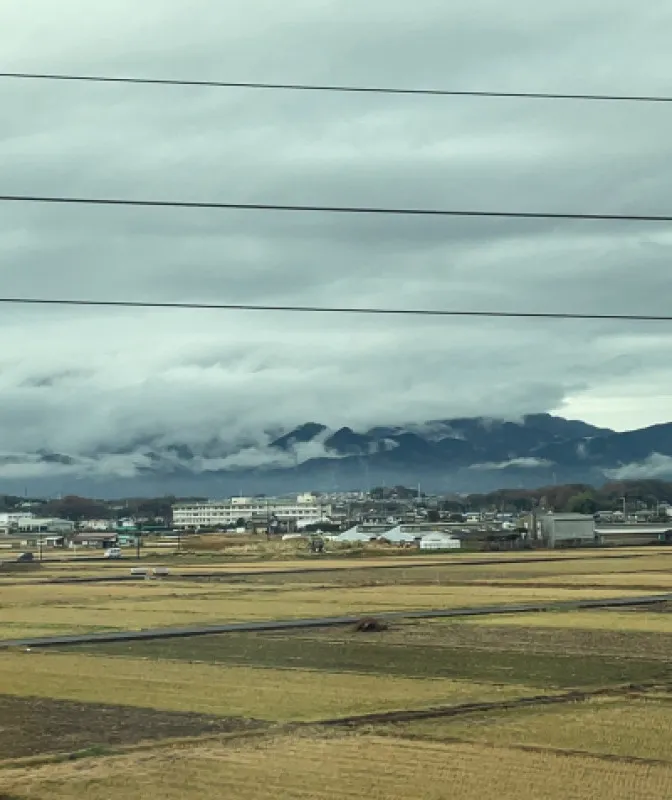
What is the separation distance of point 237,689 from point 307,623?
716 inches

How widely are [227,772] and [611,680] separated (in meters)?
12.8

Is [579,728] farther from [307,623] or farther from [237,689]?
[307,623]

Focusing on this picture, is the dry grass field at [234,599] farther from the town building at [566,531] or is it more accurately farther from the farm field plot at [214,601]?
the town building at [566,531]

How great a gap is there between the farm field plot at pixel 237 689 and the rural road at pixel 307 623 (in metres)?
6.94

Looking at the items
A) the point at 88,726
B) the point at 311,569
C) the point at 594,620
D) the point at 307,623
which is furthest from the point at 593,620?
the point at 311,569

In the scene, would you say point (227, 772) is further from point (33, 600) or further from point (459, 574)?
point (459, 574)

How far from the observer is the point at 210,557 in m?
132

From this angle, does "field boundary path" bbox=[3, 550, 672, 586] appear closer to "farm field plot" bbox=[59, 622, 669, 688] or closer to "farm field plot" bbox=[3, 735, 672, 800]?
"farm field plot" bbox=[59, 622, 669, 688]

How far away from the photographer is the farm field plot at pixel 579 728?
856 inches

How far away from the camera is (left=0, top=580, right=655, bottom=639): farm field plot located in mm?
52000

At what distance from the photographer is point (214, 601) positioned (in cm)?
6353

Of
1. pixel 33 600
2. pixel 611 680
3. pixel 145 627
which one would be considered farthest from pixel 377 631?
pixel 33 600

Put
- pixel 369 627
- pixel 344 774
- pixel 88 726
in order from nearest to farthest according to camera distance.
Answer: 1. pixel 344 774
2. pixel 88 726
3. pixel 369 627

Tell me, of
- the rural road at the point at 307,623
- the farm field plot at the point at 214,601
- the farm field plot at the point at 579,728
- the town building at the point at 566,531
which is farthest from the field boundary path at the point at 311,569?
the farm field plot at the point at 579,728
